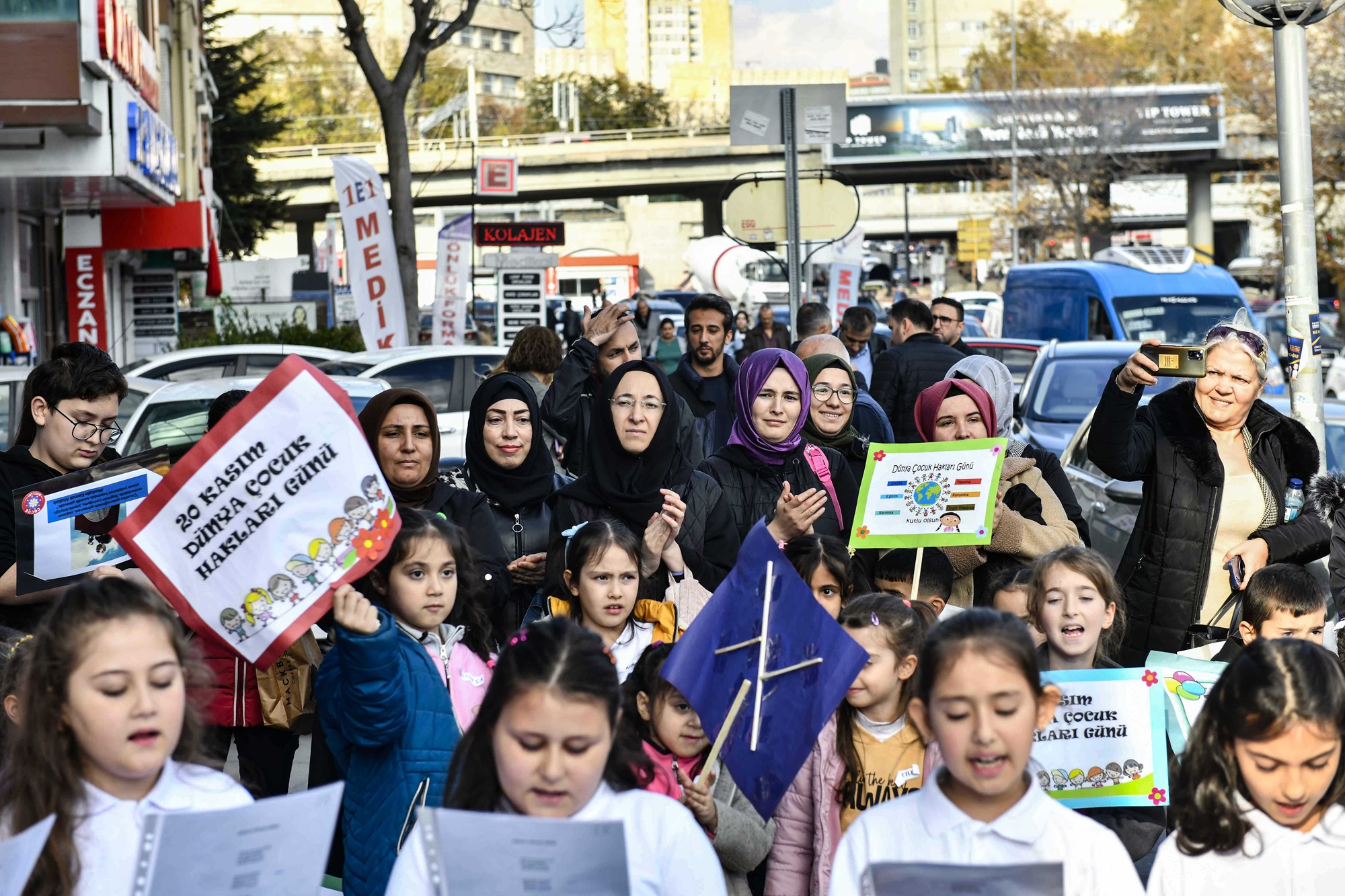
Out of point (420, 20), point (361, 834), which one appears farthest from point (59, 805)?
point (420, 20)

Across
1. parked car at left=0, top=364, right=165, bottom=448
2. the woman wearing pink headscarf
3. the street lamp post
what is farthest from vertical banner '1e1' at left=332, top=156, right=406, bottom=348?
the woman wearing pink headscarf

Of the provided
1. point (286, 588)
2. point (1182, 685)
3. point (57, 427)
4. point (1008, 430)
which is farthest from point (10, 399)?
point (1182, 685)

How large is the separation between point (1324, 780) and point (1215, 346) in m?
2.62

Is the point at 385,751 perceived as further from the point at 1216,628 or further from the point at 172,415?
the point at 172,415

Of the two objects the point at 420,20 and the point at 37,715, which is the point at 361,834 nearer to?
the point at 37,715

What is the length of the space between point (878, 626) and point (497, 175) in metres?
24.8

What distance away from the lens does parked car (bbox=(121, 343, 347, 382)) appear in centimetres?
1518

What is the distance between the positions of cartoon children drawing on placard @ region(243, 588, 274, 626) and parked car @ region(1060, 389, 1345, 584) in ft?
19.0

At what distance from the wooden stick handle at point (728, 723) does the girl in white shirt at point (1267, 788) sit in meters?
1.02

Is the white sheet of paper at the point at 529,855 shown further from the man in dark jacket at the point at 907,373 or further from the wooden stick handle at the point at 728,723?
the man in dark jacket at the point at 907,373

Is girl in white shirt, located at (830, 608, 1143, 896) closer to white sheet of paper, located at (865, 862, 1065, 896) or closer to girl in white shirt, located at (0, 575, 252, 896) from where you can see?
white sheet of paper, located at (865, 862, 1065, 896)

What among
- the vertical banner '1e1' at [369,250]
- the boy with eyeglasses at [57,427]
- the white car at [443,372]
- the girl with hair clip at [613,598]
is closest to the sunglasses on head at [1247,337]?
the girl with hair clip at [613,598]

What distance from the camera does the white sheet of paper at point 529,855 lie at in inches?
105

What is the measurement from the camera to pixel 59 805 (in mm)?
3006
